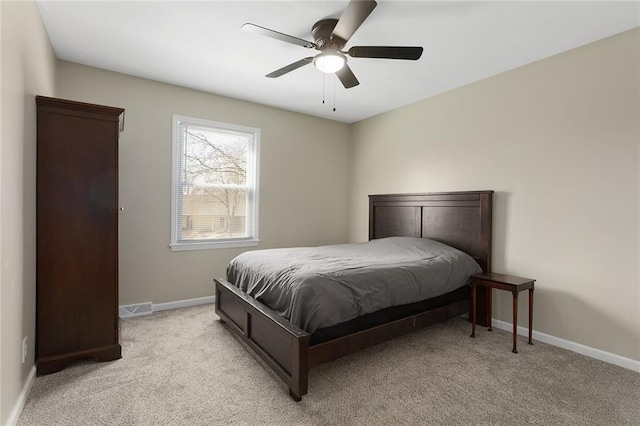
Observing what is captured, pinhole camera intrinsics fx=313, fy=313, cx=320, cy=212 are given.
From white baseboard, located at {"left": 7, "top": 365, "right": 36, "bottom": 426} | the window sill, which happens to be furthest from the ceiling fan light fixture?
white baseboard, located at {"left": 7, "top": 365, "right": 36, "bottom": 426}

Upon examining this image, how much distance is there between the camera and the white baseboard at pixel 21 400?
167 centimetres

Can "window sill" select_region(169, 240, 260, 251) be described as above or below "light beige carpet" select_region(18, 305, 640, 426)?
above

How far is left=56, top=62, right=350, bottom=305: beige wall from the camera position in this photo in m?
3.41

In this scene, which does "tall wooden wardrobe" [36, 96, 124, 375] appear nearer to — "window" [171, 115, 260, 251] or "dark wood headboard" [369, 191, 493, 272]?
"window" [171, 115, 260, 251]

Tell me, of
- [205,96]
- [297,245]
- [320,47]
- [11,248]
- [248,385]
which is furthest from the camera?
[297,245]

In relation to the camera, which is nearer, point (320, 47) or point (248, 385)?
point (248, 385)

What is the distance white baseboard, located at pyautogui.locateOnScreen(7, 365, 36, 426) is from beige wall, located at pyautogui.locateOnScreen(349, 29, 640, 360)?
382 cm

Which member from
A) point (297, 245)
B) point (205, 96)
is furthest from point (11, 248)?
point (297, 245)

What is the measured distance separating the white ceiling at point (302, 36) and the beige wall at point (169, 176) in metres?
0.23

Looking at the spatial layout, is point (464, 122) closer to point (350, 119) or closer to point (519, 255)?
point (519, 255)

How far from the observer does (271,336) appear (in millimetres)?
2211

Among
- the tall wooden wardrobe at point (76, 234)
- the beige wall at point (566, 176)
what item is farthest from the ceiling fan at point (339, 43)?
the beige wall at point (566, 176)

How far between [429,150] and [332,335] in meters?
2.78

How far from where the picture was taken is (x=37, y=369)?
2.16 metres
